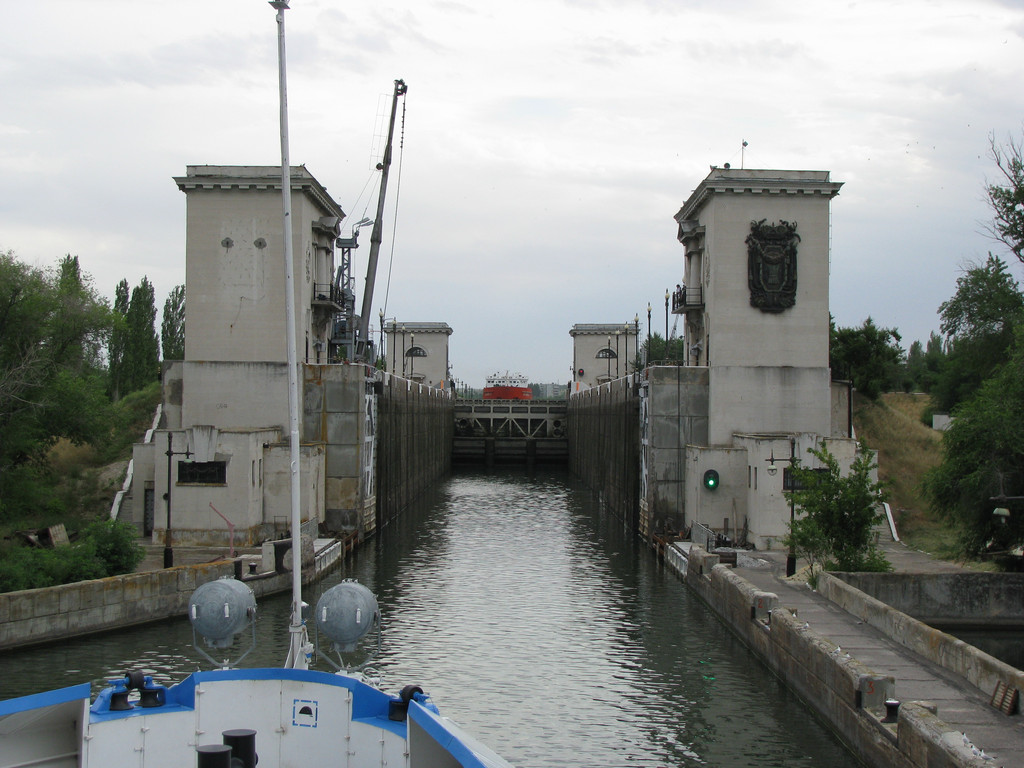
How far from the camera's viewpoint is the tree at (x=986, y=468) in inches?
987

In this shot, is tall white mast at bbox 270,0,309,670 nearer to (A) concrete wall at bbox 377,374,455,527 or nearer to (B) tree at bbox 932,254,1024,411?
(A) concrete wall at bbox 377,374,455,527

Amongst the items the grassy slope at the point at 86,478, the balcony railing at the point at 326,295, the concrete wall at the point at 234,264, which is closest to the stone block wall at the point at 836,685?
the concrete wall at the point at 234,264

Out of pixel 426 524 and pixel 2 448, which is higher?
pixel 2 448

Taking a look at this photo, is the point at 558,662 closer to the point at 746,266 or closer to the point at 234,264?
the point at 746,266

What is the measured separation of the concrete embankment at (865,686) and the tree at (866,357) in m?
34.5

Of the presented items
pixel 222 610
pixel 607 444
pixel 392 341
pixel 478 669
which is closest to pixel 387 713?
pixel 222 610

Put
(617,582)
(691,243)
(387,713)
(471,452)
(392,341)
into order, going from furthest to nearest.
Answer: (392,341) < (471,452) < (691,243) < (617,582) < (387,713)

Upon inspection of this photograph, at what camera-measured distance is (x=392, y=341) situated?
323 ft

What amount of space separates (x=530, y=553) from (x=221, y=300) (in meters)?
15.1

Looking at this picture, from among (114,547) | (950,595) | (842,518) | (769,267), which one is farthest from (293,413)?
(769,267)

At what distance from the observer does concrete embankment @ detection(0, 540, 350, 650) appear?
2020 cm

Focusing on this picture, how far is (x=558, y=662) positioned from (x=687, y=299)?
882 inches

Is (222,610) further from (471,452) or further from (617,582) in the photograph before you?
(471,452)

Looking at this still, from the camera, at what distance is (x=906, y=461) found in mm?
46438
